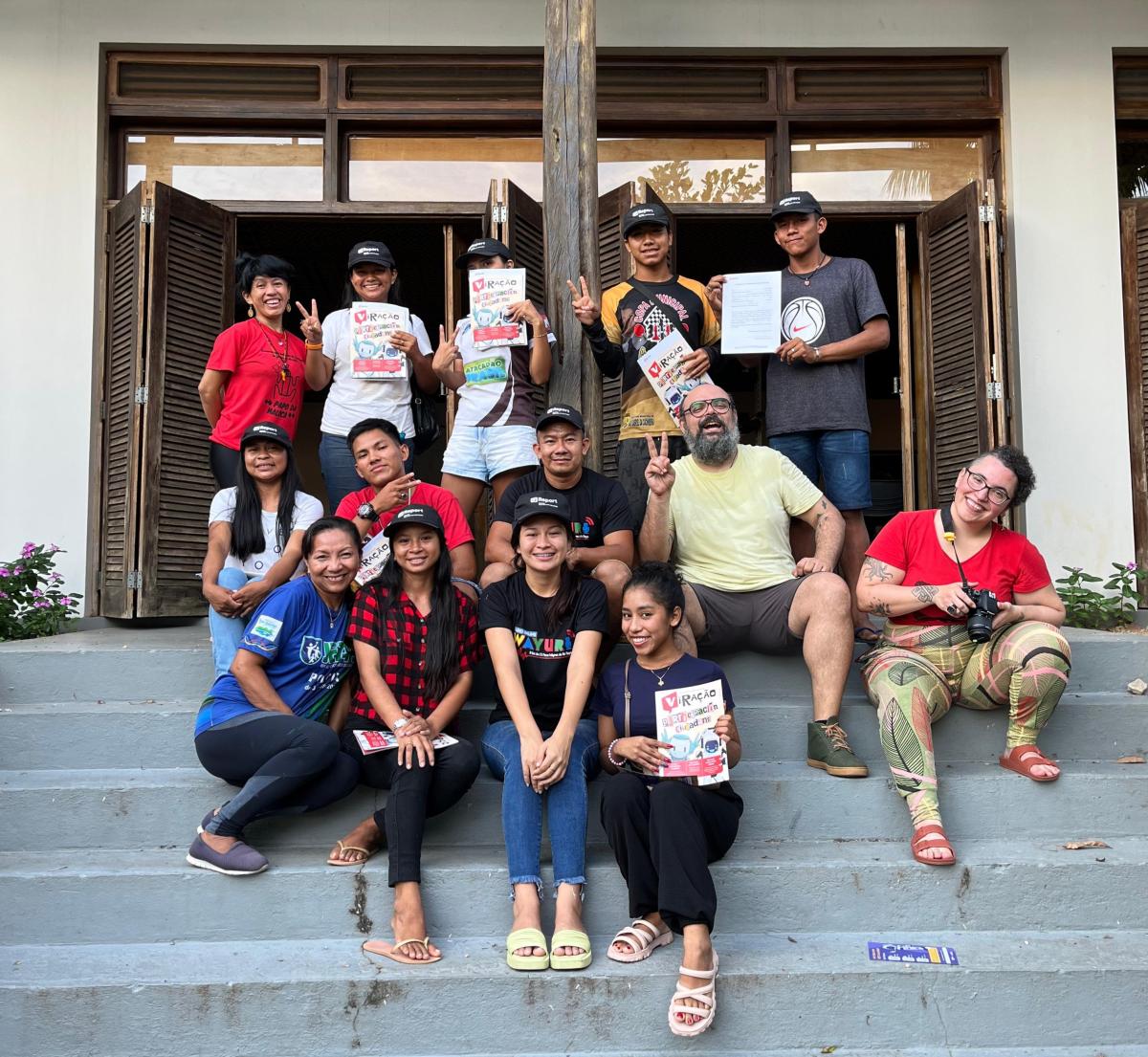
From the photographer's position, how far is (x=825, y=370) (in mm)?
5023

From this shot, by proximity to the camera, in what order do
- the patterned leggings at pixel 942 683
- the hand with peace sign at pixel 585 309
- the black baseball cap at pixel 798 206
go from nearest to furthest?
1. the patterned leggings at pixel 942 683
2. the hand with peace sign at pixel 585 309
3. the black baseball cap at pixel 798 206

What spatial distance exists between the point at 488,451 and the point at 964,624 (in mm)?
2138

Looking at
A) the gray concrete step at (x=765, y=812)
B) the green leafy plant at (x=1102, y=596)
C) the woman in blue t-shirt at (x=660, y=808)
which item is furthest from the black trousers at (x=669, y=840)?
the green leafy plant at (x=1102, y=596)

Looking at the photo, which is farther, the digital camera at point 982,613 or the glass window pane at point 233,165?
the glass window pane at point 233,165

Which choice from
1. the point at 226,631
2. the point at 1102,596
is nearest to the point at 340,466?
the point at 226,631

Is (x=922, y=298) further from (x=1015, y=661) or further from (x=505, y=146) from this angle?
(x=1015, y=661)

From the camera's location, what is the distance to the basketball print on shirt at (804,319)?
16.6ft

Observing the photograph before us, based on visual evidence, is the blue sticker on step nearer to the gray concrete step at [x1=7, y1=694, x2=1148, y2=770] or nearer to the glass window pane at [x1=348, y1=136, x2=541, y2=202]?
the gray concrete step at [x1=7, y1=694, x2=1148, y2=770]

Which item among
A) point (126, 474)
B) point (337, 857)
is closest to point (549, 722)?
point (337, 857)

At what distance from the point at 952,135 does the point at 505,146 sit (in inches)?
108

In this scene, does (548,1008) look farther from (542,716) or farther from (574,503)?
(574,503)

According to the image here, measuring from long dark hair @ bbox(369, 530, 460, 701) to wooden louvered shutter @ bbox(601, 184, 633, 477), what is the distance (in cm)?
259

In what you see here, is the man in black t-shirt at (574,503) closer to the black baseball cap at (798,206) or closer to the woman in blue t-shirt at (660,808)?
the woman in blue t-shirt at (660,808)

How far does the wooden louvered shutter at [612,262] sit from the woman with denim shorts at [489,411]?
136 centimetres
